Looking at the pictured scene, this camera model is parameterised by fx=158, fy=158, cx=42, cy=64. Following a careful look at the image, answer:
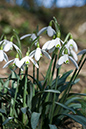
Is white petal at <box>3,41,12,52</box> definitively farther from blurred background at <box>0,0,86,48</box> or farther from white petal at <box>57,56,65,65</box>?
blurred background at <box>0,0,86,48</box>

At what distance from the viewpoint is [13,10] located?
673 centimetres

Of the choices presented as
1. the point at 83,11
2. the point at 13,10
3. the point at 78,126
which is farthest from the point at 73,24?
the point at 78,126

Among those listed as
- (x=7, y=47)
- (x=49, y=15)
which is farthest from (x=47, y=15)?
(x=7, y=47)

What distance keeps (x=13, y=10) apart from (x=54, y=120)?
6.17m

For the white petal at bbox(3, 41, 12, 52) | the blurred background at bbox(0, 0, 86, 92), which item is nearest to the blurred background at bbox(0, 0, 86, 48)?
the blurred background at bbox(0, 0, 86, 92)

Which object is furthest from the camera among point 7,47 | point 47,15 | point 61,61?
point 47,15

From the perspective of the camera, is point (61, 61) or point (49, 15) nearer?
point (61, 61)

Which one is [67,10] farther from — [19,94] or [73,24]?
[19,94]

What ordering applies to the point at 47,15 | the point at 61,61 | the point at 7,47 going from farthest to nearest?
the point at 47,15
the point at 7,47
the point at 61,61

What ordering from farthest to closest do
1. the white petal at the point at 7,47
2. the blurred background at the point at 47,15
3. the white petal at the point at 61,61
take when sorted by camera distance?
1. the blurred background at the point at 47,15
2. the white petal at the point at 7,47
3. the white petal at the point at 61,61

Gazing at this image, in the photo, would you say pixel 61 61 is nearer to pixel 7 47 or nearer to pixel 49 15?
pixel 7 47

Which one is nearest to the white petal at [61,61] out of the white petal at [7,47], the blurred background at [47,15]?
the white petal at [7,47]

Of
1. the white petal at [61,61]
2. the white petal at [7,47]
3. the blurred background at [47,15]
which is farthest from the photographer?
the blurred background at [47,15]

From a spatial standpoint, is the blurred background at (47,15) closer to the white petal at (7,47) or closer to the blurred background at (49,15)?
the blurred background at (49,15)
